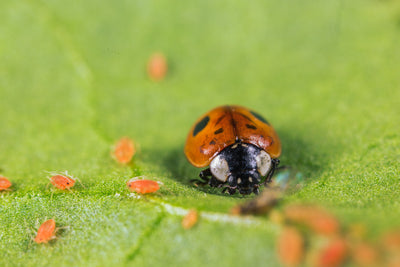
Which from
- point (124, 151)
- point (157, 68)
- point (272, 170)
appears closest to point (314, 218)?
point (272, 170)

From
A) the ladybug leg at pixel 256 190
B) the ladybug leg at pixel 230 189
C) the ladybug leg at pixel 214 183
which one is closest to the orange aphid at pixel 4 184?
the ladybug leg at pixel 214 183

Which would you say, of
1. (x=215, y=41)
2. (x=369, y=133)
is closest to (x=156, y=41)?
(x=215, y=41)

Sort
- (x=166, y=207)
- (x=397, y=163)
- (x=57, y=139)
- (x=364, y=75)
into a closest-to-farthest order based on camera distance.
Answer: (x=166, y=207), (x=397, y=163), (x=57, y=139), (x=364, y=75)

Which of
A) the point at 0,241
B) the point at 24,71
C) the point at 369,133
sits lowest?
the point at 0,241

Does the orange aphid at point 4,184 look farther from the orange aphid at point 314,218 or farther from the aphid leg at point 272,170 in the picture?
the orange aphid at point 314,218

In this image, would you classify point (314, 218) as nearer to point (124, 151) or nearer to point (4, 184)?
point (124, 151)

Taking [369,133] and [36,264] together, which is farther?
[369,133]

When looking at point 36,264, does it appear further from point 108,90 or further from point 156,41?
point 156,41

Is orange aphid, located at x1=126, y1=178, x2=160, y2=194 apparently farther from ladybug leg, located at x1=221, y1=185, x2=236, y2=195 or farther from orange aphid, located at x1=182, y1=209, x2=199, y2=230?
ladybug leg, located at x1=221, y1=185, x2=236, y2=195
